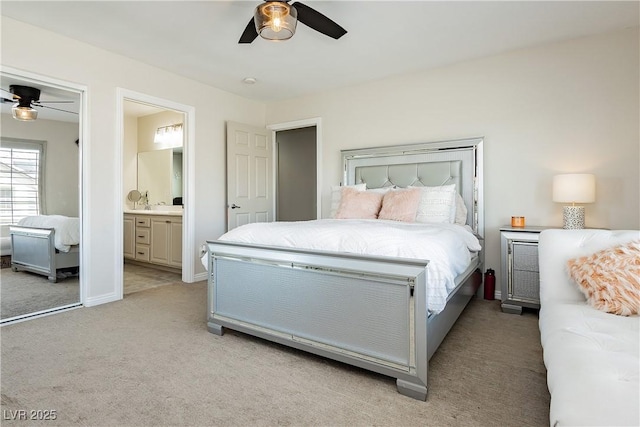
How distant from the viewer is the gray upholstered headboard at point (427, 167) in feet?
11.8

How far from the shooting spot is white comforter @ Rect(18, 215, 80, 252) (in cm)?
321

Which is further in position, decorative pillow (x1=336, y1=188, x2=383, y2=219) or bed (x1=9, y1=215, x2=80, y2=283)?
decorative pillow (x1=336, y1=188, x2=383, y2=219)

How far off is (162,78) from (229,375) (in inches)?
134

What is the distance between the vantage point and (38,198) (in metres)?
3.14

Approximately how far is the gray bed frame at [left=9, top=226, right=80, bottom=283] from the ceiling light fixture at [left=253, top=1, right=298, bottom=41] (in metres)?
2.77

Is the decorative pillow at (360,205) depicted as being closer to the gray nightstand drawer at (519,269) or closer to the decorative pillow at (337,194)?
the decorative pillow at (337,194)

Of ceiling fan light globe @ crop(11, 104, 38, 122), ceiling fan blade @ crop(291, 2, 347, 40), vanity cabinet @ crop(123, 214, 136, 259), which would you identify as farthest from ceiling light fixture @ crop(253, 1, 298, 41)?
vanity cabinet @ crop(123, 214, 136, 259)

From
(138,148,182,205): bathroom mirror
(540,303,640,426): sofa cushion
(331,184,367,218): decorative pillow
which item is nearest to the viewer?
(540,303,640,426): sofa cushion

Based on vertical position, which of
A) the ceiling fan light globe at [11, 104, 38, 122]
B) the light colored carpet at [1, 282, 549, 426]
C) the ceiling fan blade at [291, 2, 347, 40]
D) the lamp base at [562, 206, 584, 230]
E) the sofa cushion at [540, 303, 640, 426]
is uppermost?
the ceiling fan blade at [291, 2, 347, 40]

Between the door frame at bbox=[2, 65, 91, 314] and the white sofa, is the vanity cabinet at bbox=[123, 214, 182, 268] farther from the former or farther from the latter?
the white sofa

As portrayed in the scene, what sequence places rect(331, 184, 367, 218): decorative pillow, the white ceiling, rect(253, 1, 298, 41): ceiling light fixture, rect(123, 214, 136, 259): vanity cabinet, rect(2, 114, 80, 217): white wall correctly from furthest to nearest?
rect(123, 214, 136, 259): vanity cabinet
rect(331, 184, 367, 218): decorative pillow
rect(2, 114, 80, 217): white wall
the white ceiling
rect(253, 1, 298, 41): ceiling light fixture

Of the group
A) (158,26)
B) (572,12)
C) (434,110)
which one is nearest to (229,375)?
(158,26)

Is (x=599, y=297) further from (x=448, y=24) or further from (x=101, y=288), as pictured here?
(x=101, y=288)

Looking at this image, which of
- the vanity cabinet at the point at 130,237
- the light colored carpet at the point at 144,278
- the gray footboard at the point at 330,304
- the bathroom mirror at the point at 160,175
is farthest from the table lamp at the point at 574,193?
the vanity cabinet at the point at 130,237
